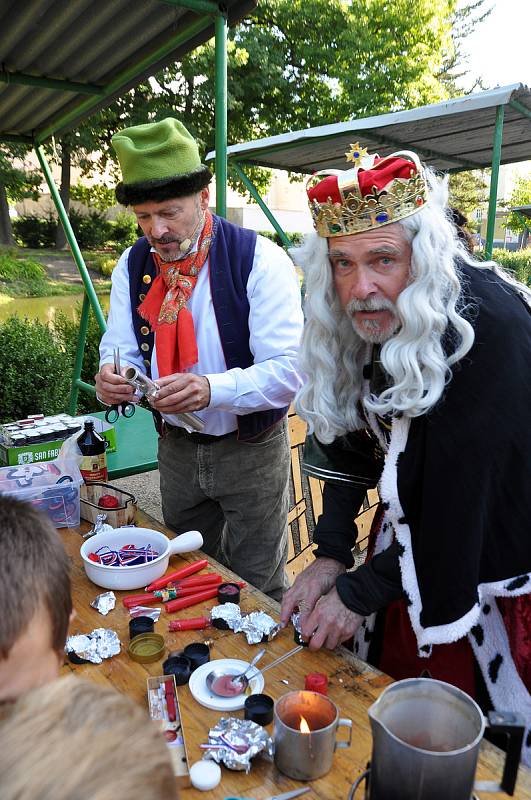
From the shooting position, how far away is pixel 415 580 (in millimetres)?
1416

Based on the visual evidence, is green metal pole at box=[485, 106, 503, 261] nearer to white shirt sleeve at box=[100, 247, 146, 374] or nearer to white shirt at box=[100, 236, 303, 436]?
white shirt at box=[100, 236, 303, 436]

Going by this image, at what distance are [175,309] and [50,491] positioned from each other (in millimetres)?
757

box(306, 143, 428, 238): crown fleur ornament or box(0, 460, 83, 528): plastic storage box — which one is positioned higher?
box(306, 143, 428, 238): crown fleur ornament

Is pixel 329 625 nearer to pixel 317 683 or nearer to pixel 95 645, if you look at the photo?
pixel 317 683

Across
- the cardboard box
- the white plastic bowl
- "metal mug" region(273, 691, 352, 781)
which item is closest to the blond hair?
"metal mug" region(273, 691, 352, 781)

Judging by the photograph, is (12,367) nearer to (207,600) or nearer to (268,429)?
(268,429)

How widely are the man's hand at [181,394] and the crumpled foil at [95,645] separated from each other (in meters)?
0.75

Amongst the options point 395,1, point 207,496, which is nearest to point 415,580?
point 207,496

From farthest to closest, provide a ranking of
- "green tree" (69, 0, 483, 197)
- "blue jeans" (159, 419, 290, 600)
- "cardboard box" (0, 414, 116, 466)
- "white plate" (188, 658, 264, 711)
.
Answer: "green tree" (69, 0, 483, 197) → "cardboard box" (0, 414, 116, 466) → "blue jeans" (159, 419, 290, 600) → "white plate" (188, 658, 264, 711)

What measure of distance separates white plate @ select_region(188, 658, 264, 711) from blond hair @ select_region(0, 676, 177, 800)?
26.4 inches

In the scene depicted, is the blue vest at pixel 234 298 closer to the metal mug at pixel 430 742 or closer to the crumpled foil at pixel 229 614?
the crumpled foil at pixel 229 614

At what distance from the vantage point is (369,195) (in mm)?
1479

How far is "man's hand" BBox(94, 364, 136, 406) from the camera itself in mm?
2051

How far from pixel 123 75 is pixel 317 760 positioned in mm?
3433
